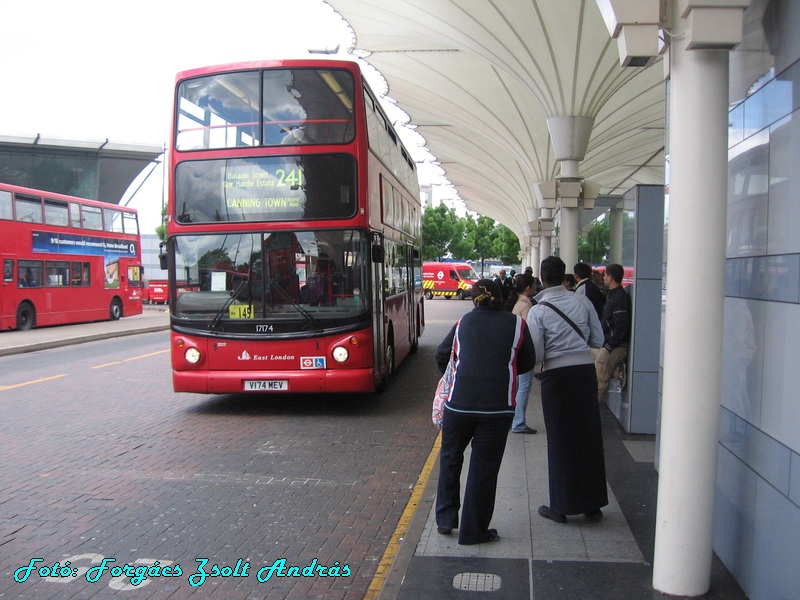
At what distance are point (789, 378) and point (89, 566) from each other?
13.8ft

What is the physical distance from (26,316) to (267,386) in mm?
17592

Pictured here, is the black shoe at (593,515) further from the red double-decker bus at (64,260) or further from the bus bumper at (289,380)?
the red double-decker bus at (64,260)

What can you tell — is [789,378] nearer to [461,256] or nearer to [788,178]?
[788,178]

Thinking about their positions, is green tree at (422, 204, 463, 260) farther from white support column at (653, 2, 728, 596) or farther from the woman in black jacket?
white support column at (653, 2, 728, 596)

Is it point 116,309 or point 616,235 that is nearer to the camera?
point 616,235

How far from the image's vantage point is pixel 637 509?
546 cm

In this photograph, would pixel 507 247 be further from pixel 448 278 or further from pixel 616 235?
pixel 616 235

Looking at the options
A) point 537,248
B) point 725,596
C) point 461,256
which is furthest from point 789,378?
point 461,256

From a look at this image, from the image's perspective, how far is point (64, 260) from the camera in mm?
24906

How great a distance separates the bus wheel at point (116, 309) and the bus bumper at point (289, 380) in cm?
2099

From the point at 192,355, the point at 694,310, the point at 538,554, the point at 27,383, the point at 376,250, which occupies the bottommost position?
the point at 27,383

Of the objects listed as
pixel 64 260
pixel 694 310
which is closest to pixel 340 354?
pixel 694 310

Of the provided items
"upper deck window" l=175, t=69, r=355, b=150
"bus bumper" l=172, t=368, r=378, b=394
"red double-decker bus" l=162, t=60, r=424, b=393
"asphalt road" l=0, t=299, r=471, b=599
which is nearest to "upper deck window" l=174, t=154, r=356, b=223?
"red double-decker bus" l=162, t=60, r=424, b=393

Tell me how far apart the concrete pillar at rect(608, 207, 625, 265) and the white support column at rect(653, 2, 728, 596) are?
273 inches
